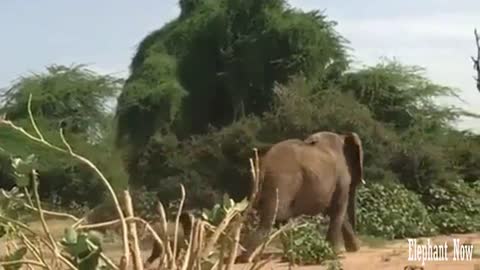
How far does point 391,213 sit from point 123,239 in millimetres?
15509

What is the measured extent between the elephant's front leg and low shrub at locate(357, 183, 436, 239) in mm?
3356

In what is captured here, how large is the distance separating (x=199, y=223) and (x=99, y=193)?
1874 centimetres

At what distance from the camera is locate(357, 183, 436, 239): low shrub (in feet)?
54.1

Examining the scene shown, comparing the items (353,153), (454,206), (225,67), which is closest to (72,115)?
(225,67)

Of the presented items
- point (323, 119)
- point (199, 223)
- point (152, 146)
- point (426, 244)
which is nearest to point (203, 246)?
point (199, 223)

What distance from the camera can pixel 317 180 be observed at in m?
12.5

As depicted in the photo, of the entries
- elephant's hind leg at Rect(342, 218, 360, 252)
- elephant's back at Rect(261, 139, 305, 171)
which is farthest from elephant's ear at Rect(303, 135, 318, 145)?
elephant's hind leg at Rect(342, 218, 360, 252)

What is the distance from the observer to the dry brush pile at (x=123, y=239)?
179cm

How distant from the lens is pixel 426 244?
13.7m

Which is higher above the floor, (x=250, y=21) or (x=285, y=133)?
(x=250, y=21)

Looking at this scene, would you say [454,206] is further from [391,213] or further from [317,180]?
[317,180]

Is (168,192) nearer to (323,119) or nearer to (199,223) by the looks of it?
(323,119)

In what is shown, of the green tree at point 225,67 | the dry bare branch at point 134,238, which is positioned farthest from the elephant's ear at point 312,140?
the dry bare branch at point 134,238

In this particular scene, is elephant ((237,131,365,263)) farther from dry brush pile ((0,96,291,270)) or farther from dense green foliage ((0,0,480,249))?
dry brush pile ((0,96,291,270))
